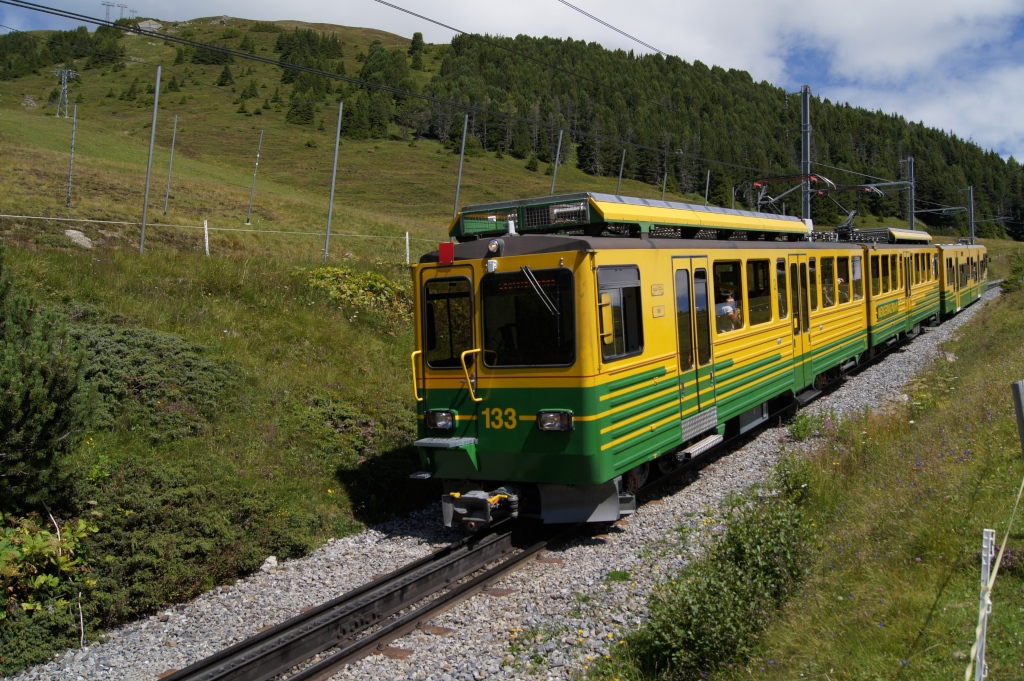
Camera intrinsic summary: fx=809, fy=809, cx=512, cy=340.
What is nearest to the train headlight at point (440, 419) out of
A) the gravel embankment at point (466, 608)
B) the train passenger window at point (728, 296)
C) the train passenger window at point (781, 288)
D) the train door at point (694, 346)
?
the gravel embankment at point (466, 608)

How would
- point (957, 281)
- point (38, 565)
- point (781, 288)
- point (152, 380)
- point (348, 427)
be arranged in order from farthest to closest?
point (957, 281) < point (781, 288) < point (348, 427) < point (152, 380) < point (38, 565)

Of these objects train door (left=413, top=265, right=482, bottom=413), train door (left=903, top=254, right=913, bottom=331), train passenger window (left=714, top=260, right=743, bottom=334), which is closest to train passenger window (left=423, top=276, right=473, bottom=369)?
train door (left=413, top=265, right=482, bottom=413)

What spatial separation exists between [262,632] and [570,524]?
352 cm

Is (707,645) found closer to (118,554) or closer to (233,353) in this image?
(118,554)

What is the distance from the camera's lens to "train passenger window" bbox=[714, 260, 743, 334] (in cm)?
991

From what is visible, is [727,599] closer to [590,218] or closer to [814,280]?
[590,218]

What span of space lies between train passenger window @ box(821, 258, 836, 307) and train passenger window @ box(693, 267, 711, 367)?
5207 mm

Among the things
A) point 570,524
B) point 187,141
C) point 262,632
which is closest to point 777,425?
point 570,524

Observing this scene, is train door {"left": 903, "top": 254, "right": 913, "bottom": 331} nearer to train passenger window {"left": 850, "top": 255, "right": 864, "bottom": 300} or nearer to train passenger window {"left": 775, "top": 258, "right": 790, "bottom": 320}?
train passenger window {"left": 850, "top": 255, "right": 864, "bottom": 300}

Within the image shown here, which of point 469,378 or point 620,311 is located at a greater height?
point 620,311

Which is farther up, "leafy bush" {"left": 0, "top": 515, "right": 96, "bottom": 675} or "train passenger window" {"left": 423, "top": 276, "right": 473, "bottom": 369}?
"train passenger window" {"left": 423, "top": 276, "right": 473, "bottom": 369}

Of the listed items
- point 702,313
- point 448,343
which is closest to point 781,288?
point 702,313

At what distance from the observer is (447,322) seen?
8258 mm

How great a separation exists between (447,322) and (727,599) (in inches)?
161
